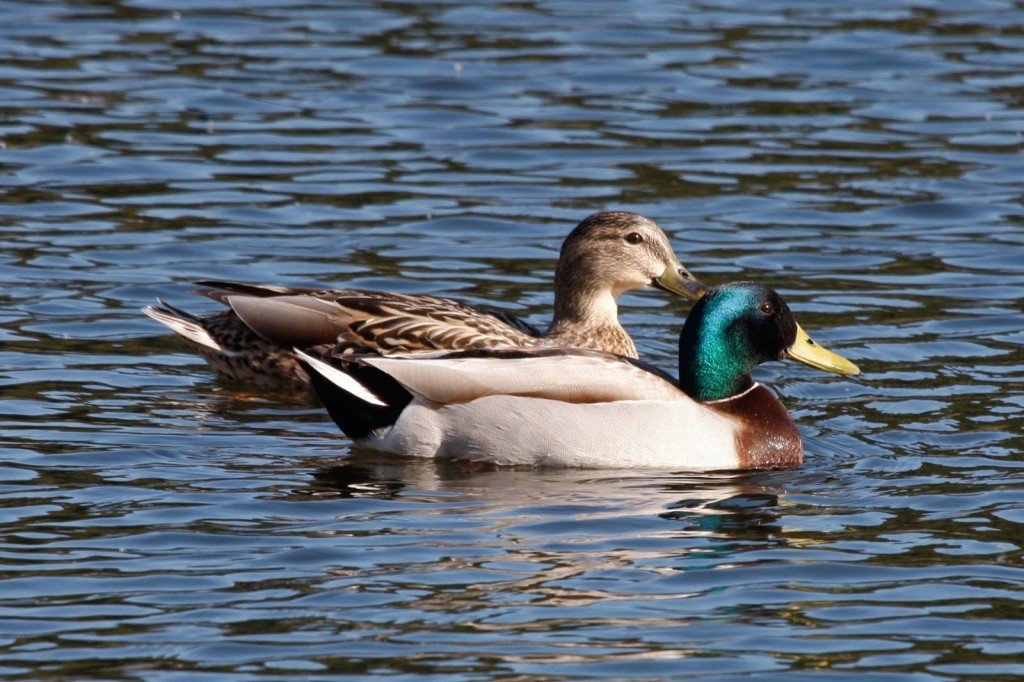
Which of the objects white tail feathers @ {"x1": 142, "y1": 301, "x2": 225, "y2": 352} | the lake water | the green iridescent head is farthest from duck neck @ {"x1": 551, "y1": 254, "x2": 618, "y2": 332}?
white tail feathers @ {"x1": 142, "y1": 301, "x2": 225, "y2": 352}

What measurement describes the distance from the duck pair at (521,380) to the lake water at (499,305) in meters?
0.18

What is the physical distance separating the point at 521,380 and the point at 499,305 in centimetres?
318

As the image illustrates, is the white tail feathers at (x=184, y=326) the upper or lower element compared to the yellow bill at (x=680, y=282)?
lower

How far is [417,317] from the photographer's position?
11367 millimetres

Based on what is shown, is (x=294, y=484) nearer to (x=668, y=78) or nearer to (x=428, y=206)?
(x=428, y=206)

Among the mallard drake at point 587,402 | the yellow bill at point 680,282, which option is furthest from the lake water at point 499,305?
the yellow bill at point 680,282

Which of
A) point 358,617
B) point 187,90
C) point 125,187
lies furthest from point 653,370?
point 187,90

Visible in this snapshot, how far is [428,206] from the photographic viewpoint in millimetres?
15016

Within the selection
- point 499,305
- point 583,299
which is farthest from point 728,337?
point 499,305

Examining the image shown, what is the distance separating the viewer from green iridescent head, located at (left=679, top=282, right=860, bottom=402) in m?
10.5

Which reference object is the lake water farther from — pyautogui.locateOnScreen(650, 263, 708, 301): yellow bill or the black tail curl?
pyautogui.locateOnScreen(650, 263, 708, 301): yellow bill

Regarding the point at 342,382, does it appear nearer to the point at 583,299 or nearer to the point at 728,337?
the point at 728,337

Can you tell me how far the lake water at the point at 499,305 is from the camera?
7691 millimetres

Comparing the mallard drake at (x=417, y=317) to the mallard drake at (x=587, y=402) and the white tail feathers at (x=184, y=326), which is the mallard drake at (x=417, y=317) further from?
the mallard drake at (x=587, y=402)
